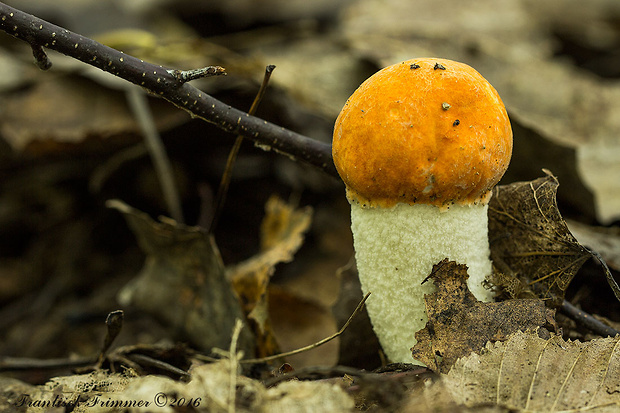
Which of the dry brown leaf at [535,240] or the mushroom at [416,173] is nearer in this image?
the mushroom at [416,173]

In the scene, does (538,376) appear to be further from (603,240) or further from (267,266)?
(267,266)

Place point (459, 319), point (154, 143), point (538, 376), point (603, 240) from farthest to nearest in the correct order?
point (154, 143)
point (603, 240)
point (459, 319)
point (538, 376)

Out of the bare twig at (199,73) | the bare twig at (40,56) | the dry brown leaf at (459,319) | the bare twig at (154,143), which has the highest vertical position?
the bare twig at (40,56)

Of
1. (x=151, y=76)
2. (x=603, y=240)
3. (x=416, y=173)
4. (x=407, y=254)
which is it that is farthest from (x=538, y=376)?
(x=151, y=76)

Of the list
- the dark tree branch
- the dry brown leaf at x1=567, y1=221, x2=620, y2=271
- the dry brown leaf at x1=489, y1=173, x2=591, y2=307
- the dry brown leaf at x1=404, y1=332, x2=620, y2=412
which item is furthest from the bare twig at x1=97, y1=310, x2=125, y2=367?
the dry brown leaf at x1=567, y1=221, x2=620, y2=271

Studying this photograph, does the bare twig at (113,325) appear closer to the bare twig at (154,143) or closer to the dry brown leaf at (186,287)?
the dry brown leaf at (186,287)

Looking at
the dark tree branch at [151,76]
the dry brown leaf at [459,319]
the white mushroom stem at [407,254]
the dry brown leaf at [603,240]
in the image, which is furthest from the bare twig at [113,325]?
the dry brown leaf at [603,240]
